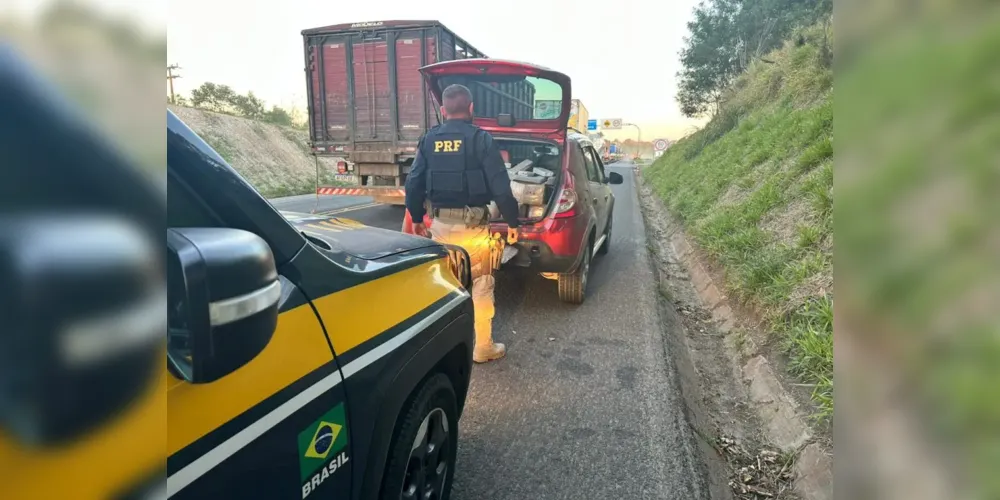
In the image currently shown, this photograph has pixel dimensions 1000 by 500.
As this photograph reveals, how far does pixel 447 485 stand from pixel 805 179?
5.56 m

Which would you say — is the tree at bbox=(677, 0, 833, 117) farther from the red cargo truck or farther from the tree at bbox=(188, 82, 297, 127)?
the tree at bbox=(188, 82, 297, 127)

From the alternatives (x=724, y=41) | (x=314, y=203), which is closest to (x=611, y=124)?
(x=724, y=41)

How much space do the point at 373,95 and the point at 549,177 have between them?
6.93 metres

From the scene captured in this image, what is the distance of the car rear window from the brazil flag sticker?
3.99 metres

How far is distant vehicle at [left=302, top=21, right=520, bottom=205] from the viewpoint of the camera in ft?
35.3

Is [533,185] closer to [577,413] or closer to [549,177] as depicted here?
[549,177]

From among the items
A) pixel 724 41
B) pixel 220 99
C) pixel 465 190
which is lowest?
pixel 465 190

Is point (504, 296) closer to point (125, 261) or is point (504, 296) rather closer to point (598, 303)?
point (598, 303)

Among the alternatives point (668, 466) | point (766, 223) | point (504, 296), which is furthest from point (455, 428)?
point (766, 223)

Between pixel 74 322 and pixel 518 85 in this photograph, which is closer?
pixel 74 322

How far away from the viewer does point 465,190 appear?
13.1 feet

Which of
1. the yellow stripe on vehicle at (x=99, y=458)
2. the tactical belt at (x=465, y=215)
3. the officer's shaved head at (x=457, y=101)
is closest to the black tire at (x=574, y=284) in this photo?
the tactical belt at (x=465, y=215)

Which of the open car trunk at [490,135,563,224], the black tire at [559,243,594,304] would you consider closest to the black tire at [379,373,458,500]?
the open car trunk at [490,135,563,224]

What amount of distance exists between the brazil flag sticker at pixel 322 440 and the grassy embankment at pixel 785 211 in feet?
4.39
